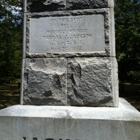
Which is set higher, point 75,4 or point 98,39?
point 75,4

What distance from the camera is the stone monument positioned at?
2.71m

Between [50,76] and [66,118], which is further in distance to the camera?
[50,76]

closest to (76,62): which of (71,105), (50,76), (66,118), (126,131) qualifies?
(50,76)

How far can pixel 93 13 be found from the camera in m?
3.12

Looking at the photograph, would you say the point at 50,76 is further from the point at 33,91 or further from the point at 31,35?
the point at 31,35

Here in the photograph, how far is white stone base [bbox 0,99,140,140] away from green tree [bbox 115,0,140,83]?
26.3 ft

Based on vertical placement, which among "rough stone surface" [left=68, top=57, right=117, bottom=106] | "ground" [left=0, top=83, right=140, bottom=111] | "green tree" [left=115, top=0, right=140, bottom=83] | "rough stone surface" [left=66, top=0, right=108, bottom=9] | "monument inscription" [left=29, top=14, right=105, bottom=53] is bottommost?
"ground" [left=0, top=83, right=140, bottom=111]

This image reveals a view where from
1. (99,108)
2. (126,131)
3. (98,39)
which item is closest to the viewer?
(126,131)

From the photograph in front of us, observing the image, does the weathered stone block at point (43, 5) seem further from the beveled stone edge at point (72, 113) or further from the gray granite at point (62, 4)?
the beveled stone edge at point (72, 113)

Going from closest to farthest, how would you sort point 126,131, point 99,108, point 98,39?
point 126,131 → point 99,108 → point 98,39

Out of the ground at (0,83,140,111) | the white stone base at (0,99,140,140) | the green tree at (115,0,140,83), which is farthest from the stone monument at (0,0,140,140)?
the ground at (0,83,140,111)

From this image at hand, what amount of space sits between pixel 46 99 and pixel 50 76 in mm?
331

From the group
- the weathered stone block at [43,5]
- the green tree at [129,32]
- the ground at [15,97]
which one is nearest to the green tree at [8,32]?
the ground at [15,97]

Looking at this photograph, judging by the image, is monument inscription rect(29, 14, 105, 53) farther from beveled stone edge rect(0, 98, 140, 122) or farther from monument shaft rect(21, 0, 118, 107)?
beveled stone edge rect(0, 98, 140, 122)
